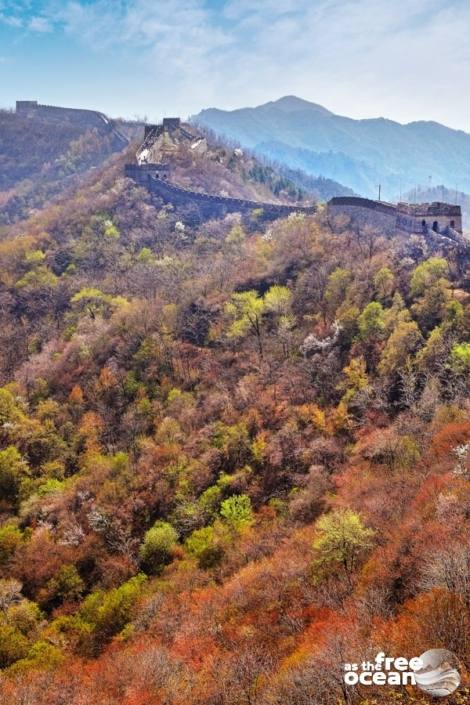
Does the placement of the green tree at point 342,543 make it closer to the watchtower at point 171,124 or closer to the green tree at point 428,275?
the green tree at point 428,275

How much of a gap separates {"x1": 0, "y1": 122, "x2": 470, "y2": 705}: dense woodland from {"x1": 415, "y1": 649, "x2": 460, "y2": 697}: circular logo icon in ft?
1.41

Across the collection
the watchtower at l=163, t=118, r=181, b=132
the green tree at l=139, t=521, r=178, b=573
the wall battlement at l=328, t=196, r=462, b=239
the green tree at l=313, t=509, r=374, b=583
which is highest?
the watchtower at l=163, t=118, r=181, b=132

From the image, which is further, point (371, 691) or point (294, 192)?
point (294, 192)

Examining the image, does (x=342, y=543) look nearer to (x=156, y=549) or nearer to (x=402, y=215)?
(x=156, y=549)

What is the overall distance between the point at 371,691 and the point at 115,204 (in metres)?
101

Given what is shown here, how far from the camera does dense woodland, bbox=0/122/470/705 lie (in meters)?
25.8

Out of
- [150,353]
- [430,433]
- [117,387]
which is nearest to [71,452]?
[117,387]

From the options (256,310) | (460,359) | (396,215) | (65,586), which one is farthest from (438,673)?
(396,215)

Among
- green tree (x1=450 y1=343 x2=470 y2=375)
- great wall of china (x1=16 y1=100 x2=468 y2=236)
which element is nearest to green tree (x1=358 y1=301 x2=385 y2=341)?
green tree (x1=450 y1=343 x2=470 y2=375)

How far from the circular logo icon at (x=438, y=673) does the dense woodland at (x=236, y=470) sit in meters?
0.43

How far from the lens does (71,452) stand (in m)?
57.3

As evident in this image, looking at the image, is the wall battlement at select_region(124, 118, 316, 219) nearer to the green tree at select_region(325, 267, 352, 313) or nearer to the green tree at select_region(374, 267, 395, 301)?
the green tree at select_region(325, 267, 352, 313)

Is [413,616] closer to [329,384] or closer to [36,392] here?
[329,384]

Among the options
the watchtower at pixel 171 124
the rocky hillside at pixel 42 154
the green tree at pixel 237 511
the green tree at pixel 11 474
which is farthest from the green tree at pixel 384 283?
the rocky hillside at pixel 42 154
